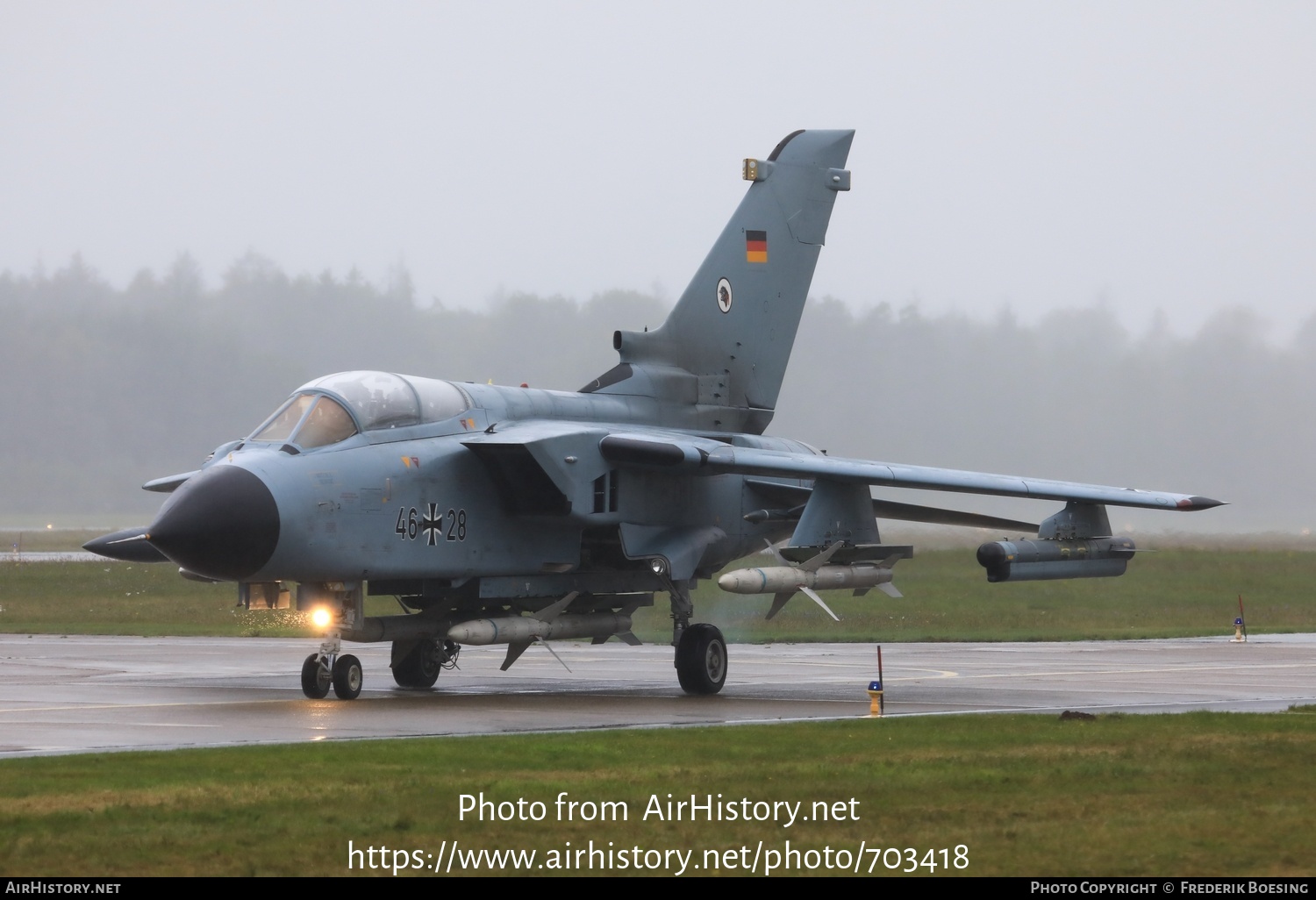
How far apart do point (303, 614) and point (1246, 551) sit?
3059 cm

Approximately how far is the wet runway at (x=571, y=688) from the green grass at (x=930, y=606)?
2.82m

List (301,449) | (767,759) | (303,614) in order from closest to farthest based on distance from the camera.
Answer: (767,759) < (301,449) < (303,614)

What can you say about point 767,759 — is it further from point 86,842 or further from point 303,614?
point 303,614

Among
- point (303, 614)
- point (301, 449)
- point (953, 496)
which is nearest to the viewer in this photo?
point (301, 449)

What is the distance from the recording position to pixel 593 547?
19078 mm

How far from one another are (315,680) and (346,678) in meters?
0.33

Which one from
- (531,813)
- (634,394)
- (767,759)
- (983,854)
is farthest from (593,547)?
(983,854)

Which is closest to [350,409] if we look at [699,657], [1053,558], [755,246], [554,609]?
[554,609]

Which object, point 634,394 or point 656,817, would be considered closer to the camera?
point 656,817

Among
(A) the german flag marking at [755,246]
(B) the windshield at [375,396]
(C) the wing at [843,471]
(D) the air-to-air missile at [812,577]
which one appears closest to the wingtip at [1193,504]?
(C) the wing at [843,471]

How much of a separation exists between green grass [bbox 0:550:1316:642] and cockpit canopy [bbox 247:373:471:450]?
40.8 feet

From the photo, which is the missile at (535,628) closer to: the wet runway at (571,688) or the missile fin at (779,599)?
the wet runway at (571,688)

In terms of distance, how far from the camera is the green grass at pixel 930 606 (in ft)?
104

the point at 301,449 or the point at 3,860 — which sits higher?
the point at 301,449
